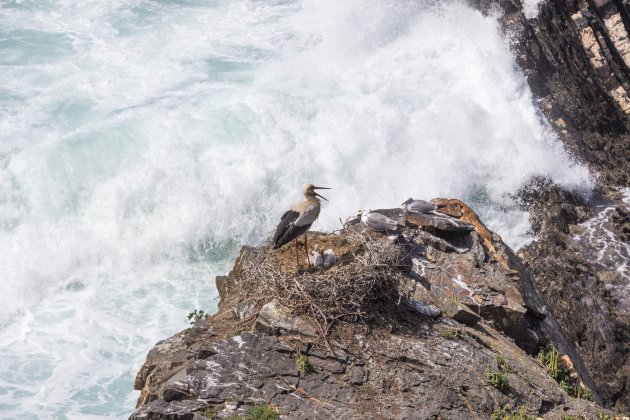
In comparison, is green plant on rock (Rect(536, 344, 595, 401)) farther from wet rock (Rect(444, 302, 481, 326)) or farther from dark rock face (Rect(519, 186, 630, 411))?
dark rock face (Rect(519, 186, 630, 411))

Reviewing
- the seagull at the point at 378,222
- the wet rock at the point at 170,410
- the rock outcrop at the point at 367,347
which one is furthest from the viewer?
the seagull at the point at 378,222

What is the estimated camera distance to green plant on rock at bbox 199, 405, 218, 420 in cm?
664

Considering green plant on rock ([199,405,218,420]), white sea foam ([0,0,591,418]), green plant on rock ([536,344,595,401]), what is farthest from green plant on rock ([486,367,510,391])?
white sea foam ([0,0,591,418])

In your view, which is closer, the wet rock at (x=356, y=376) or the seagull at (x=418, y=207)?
the wet rock at (x=356, y=376)

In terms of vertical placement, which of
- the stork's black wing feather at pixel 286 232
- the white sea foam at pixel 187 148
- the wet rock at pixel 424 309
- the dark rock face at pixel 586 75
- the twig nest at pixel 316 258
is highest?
the dark rock face at pixel 586 75

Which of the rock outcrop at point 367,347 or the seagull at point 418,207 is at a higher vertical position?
the seagull at point 418,207

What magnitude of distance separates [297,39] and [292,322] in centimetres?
1907

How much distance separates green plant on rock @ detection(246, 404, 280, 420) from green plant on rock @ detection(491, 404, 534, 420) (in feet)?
8.06

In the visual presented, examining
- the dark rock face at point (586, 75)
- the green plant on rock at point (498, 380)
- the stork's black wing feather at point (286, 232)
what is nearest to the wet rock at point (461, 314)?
the green plant on rock at point (498, 380)

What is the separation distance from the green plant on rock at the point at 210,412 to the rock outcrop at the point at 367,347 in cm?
1

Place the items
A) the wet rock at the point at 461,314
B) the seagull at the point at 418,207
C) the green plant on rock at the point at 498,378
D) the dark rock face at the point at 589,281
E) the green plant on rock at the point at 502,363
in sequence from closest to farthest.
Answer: the green plant on rock at the point at 498,378 < the green plant on rock at the point at 502,363 < the wet rock at the point at 461,314 < the seagull at the point at 418,207 < the dark rock face at the point at 589,281

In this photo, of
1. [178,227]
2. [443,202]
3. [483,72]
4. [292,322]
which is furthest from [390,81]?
[292,322]

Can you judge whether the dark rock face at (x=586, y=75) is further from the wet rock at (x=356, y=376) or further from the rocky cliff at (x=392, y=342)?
the wet rock at (x=356, y=376)

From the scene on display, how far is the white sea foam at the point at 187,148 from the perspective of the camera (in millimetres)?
13828
